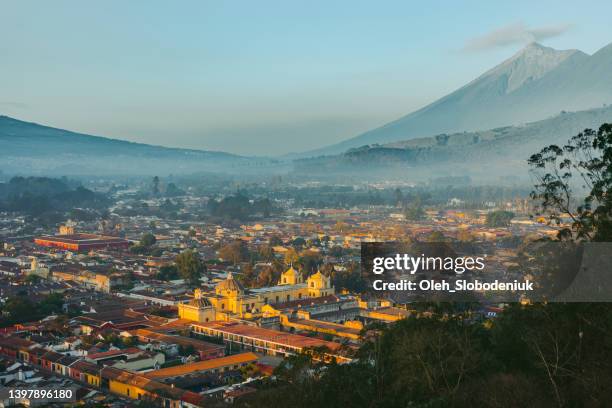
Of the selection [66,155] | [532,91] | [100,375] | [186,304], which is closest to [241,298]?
[186,304]

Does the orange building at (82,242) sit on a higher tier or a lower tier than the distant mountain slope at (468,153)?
lower

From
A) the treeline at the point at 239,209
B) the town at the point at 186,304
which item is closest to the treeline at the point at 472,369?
the town at the point at 186,304

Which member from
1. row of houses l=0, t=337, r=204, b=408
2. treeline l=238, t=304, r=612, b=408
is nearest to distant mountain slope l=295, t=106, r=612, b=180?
row of houses l=0, t=337, r=204, b=408

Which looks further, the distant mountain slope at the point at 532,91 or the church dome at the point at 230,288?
the distant mountain slope at the point at 532,91

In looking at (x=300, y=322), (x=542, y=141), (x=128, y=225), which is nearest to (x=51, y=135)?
(x=542, y=141)

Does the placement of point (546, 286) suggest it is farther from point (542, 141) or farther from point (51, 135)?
point (51, 135)

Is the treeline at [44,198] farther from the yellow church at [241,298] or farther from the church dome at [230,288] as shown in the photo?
the church dome at [230,288]

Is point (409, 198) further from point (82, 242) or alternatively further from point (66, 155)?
point (66, 155)
